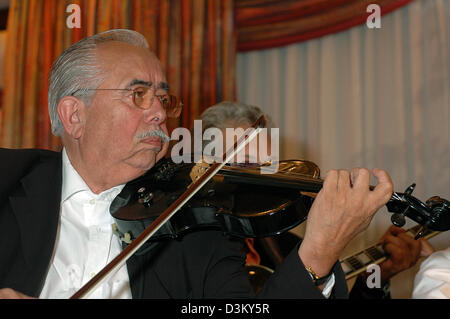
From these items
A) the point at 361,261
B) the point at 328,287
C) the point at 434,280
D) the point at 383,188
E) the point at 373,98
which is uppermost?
the point at 373,98

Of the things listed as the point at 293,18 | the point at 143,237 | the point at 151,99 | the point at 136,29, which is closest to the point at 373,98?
the point at 293,18

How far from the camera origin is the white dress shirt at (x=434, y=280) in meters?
0.76

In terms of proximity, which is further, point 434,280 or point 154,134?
point 154,134

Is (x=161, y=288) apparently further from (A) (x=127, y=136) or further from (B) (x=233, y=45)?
(B) (x=233, y=45)

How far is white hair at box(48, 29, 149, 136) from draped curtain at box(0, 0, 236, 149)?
3.63 ft

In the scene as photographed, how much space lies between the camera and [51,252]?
119 centimetres

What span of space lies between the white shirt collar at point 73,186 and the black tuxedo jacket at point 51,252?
0.03 m

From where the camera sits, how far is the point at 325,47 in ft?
8.80

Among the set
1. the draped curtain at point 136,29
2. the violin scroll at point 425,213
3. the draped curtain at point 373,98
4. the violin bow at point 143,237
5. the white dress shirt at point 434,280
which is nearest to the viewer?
the white dress shirt at point 434,280

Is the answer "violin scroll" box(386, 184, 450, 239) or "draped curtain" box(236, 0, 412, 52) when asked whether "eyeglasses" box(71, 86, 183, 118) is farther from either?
"draped curtain" box(236, 0, 412, 52)

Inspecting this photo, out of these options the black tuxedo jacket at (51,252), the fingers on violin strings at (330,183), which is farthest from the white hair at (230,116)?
the fingers on violin strings at (330,183)

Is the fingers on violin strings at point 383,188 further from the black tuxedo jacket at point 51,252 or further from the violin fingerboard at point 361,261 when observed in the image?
the violin fingerboard at point 361,261

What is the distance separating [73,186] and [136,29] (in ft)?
4.90

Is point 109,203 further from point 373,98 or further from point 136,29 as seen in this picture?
point 373,98
